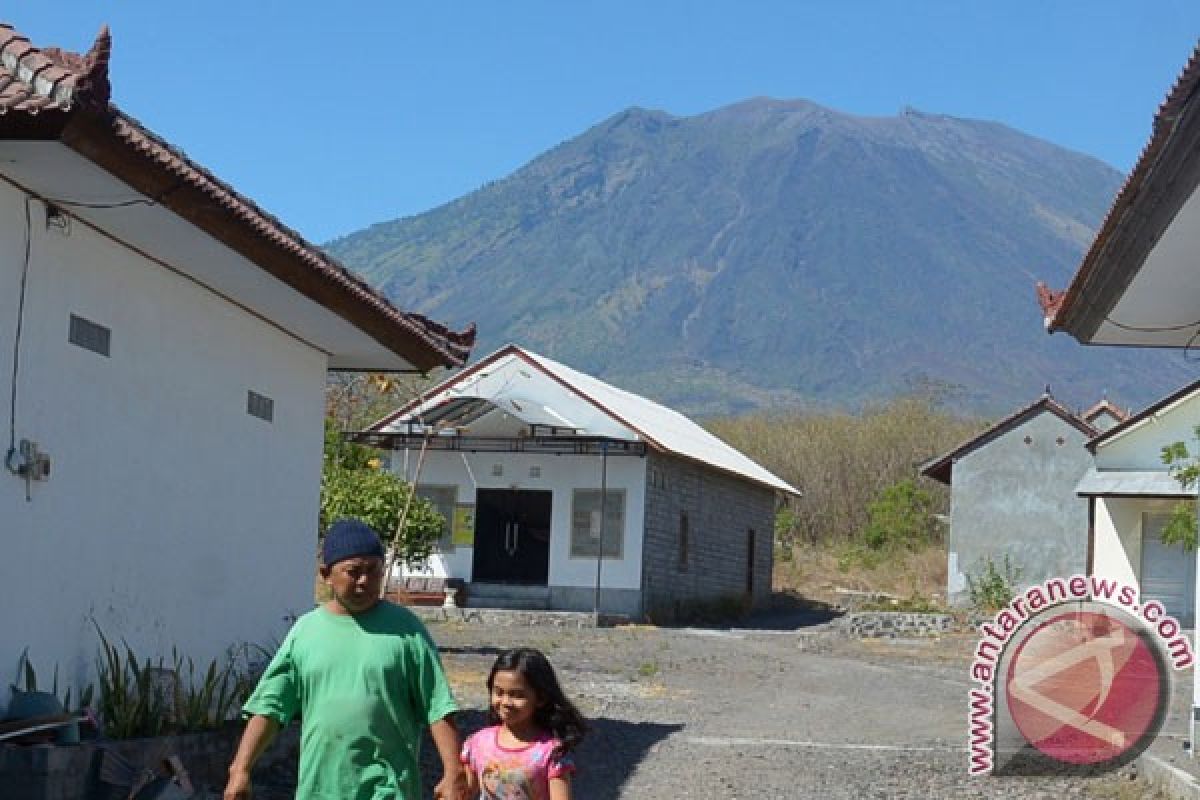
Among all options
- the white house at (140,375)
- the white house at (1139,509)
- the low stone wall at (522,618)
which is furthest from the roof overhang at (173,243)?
the white house at (1139,509)

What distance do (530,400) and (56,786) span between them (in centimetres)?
2404

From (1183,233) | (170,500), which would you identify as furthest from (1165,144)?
(170,500)

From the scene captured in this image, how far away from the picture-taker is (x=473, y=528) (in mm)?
32344

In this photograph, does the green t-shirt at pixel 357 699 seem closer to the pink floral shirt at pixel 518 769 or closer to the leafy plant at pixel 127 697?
the pink floral shirt at pixel 518 769

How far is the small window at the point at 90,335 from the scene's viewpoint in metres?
9.53

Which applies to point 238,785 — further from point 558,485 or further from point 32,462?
point 558,485

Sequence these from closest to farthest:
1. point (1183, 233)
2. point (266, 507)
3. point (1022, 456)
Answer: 1. point (1183, 233)
2. point (266, 507)
3. point (1022, 456)

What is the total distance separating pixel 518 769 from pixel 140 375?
562 cm

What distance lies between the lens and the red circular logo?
38.3 feet

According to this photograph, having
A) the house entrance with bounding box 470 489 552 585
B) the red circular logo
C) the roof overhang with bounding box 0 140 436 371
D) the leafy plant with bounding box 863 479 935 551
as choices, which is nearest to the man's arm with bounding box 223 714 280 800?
the roof overhang with bounding box 0 140 436 371

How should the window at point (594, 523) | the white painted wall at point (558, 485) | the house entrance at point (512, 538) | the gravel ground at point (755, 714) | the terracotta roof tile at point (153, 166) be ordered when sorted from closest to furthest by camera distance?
1. the terracotta roof tile at point (153, 166)
2. the gravel ground at point (755, 714)
3. the white painted wall at point (558, 485)
4. the window at point (594, 523)
5. the house entrance at point (512, 538)

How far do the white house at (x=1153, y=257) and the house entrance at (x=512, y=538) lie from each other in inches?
825

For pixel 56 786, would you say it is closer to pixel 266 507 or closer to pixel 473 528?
pixel 266 507

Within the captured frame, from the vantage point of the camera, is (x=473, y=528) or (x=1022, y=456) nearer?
(x=473, y=528)
